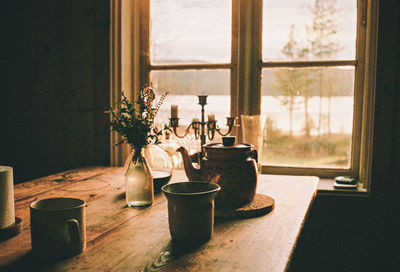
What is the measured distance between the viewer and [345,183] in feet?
6.12

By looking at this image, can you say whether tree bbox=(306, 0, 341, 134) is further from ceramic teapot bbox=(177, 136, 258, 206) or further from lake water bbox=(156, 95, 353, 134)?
ceramic teapot bbox=(177, 136, 258, 206)

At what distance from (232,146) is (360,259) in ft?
3.58

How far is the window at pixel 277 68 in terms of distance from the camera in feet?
6.54

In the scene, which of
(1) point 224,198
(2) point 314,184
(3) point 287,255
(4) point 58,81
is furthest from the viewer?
(4) point 58,81

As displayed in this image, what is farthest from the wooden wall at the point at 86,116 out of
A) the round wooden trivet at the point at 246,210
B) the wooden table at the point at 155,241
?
the round wooden trivet at the point at 246,210

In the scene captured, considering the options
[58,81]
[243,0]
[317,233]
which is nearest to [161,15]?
[243,0]

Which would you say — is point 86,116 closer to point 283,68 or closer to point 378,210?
point 283,68

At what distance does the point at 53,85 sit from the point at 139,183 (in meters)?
1.45

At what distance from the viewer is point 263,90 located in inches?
84.4

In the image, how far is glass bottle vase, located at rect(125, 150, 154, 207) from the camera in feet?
3.84

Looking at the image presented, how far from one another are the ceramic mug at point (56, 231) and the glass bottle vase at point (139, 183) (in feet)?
1.24

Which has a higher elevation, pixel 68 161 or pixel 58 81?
pixel 58 81

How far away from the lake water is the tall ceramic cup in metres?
1.05

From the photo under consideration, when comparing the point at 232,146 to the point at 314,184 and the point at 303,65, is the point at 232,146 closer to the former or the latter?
the point at 314,184
